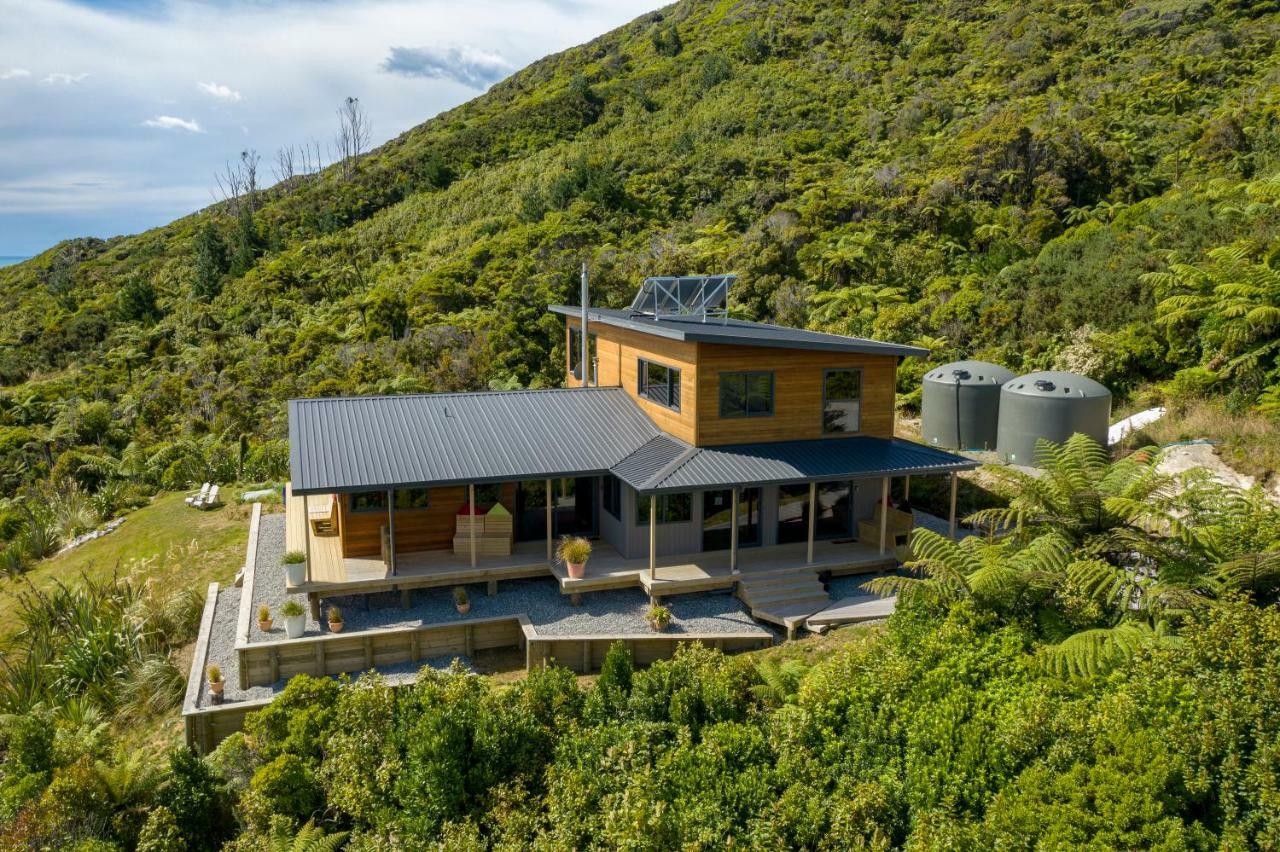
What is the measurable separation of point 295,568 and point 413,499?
8.15ft

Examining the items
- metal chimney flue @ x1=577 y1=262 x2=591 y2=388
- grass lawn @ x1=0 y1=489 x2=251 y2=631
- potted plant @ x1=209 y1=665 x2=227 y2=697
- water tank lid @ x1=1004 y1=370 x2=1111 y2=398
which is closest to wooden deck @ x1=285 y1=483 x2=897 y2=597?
potted plant @ x1=209 y1=665 x2=227 y2=697

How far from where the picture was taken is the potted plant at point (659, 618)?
13.1 meters

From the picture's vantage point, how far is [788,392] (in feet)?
51.1

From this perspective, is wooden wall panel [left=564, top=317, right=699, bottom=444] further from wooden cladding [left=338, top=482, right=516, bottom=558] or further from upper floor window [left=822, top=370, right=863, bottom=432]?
wooden cladding [left=338, top=482, right=516, bottom=558]

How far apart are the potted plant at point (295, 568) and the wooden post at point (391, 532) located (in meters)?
1.41

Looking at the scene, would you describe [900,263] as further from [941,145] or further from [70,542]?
[70,542]

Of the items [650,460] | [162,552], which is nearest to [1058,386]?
[650,460]

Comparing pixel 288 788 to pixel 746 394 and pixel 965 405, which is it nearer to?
pixel 746 394

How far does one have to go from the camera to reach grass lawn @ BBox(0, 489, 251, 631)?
16438 millimetres

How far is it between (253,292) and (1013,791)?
49.0 metres

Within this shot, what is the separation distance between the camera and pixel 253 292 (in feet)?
154

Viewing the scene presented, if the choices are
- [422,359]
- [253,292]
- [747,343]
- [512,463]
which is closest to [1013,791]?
[747,343]

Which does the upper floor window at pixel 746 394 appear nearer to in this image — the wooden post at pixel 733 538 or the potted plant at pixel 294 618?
the wooden post at pixel 733 538

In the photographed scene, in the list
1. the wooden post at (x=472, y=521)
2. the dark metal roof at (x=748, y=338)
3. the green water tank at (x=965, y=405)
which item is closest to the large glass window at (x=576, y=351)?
the dark metal roof at (x=748, y=338)
